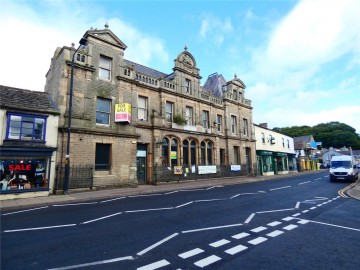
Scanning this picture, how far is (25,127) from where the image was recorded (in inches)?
521

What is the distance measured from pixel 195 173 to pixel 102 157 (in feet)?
32.8

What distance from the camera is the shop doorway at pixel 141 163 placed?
756 inches

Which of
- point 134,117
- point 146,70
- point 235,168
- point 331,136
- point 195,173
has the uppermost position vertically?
point 331,136

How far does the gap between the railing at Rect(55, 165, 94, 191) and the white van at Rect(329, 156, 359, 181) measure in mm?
23579

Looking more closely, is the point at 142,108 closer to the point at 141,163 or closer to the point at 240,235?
the point at 141,163

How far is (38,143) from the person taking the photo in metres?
13.4

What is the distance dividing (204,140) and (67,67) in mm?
15383

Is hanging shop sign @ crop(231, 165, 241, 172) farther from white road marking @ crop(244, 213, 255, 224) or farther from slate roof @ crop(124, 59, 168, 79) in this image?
white road marking @ crop(244, 213, 255, 224)

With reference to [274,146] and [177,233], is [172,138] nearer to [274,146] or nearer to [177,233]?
[177,233]

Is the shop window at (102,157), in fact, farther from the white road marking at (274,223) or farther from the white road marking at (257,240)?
the white road marking at (257,240)

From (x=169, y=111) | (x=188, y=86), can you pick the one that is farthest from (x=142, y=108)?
(x=188, y=86)

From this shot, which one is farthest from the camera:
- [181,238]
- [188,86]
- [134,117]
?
[188,86]

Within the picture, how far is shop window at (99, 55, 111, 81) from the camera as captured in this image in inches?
686

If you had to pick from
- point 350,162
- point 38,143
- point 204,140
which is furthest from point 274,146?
point 38,143
